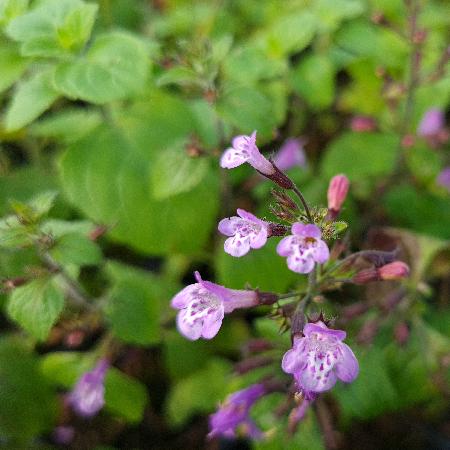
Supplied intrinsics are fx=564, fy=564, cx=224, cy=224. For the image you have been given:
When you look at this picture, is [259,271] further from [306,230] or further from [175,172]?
[306,230]

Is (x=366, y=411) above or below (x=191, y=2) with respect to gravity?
below

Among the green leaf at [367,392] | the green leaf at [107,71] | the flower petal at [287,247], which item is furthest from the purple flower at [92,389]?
the flower petal at [287,247]

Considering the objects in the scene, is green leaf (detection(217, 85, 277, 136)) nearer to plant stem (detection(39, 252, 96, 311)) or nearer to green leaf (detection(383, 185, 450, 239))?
plant stem (detection(39, 252, 96, 311))

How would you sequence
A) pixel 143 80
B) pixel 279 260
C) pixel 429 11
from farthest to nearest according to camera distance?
1. pixel 429 11
2. pixel 279 260
3. pixel 143 80

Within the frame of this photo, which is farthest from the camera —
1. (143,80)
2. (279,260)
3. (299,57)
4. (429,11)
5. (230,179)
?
→ (299,57)

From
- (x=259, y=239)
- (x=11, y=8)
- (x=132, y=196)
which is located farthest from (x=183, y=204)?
(x=259, y=239)

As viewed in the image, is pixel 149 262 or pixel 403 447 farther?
pixel 149 262

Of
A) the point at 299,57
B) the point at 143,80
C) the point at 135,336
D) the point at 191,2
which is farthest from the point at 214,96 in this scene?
the point at 191,2

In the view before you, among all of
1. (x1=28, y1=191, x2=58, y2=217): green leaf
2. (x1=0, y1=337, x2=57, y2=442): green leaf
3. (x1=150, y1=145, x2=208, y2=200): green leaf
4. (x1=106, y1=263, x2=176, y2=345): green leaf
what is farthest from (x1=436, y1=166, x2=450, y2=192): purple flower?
(x1=0, y1=337, x2=57, y2=442): green leaf

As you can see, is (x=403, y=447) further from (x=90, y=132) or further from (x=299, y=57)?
(x=299, y=57)
